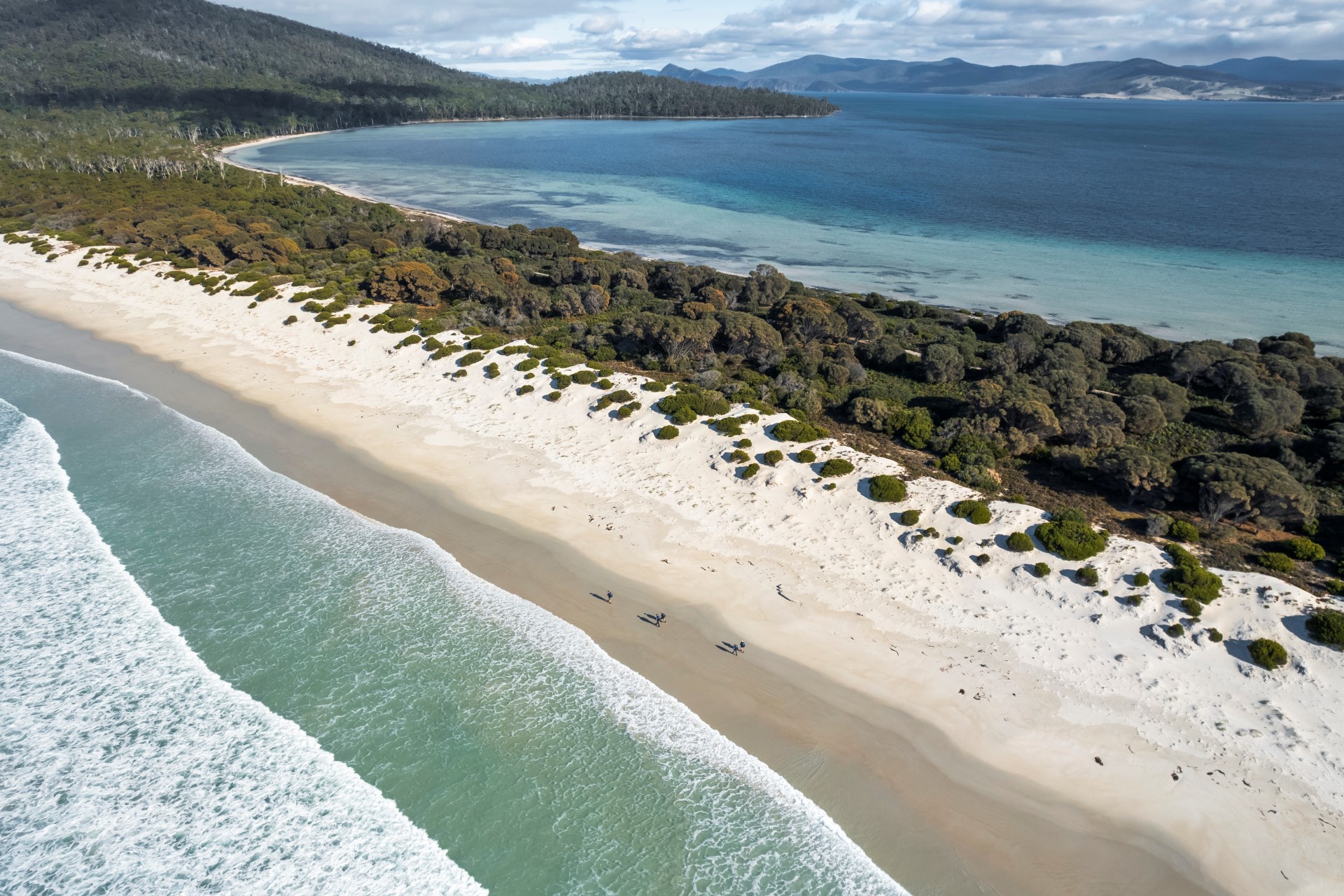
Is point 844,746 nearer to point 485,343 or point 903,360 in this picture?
point 903,360

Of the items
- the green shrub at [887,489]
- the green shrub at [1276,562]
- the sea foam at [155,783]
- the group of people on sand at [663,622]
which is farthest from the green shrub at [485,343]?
the green shrub at [1276,562]

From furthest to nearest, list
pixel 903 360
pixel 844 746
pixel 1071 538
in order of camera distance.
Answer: pixel 903 360, pixel 1071 538, pixel 844 746

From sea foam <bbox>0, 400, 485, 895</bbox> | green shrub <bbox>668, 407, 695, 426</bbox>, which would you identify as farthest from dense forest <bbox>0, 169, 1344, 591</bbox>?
sea foam <bbox>0, 400, 485, 895</bbox>

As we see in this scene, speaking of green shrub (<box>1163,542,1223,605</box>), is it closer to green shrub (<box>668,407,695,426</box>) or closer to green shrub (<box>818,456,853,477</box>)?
green shrub (<box>818,456,853,477</box>)

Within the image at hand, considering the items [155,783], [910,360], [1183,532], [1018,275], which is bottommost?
[155,783]

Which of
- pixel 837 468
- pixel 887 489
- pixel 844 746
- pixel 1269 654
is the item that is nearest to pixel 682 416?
pixel 837 468

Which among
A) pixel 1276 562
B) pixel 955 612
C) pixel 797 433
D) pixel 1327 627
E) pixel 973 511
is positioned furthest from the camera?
pixel 797 433
